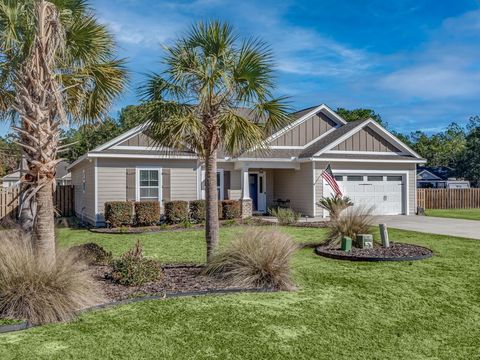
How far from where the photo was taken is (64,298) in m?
5.38

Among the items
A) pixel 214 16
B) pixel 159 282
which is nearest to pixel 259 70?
pixel 214 16

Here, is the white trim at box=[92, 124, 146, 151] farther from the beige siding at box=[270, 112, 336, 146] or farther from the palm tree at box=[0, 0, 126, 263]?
the palm tree at box=[0, 0, 126, 263]

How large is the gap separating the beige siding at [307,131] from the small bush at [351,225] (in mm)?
10505

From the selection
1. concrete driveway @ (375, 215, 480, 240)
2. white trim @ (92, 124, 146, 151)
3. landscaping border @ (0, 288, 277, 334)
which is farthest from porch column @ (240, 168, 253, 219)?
landscaping border @ (0, 288, 277, 334)

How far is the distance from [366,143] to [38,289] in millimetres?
18155

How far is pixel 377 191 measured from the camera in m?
21.1

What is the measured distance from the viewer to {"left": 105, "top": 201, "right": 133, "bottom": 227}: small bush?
16.5m

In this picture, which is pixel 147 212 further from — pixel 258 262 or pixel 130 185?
pixel 258 262

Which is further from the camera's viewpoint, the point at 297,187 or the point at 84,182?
the point at 297,187

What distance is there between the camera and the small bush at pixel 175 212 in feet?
56.8

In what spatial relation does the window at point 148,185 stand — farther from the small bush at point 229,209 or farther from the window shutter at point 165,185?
the small bush at point 229,209

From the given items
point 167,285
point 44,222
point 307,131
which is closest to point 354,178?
point 307,131

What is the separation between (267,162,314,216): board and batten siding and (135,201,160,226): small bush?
7080 mm

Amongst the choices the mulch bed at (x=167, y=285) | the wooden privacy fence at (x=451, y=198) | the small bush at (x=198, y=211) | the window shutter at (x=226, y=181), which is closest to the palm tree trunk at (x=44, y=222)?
the mulch bed at (x=167, y=285)
